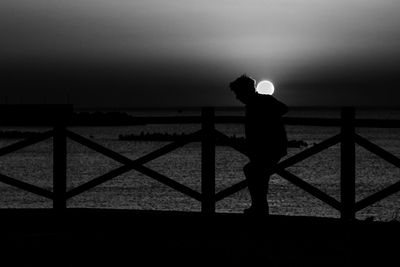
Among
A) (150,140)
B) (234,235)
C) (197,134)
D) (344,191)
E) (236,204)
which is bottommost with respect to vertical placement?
(234,235)

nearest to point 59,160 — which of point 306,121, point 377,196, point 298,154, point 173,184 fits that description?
point 173,184

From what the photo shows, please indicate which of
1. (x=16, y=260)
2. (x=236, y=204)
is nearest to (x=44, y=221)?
(x=16, y=260)

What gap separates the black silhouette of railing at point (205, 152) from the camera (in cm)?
898

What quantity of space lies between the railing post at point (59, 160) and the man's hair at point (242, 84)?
214 centimetres

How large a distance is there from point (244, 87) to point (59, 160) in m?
2.49

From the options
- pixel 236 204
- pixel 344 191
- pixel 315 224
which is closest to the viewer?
pixel 315 224

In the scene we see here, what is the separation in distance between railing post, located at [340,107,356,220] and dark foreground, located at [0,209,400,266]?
409mm

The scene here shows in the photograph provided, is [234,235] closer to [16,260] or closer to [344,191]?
[344,191]

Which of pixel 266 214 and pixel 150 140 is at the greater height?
pixel 150 140

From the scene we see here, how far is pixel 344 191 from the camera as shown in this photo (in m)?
9.08

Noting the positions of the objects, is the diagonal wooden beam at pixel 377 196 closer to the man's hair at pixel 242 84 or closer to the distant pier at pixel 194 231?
the distant pier at pixel 194 231

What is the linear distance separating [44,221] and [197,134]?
6.90ft

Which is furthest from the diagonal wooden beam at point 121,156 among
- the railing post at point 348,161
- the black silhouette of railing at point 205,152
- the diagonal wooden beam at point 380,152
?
the diagonal wooden beam at point 380,152

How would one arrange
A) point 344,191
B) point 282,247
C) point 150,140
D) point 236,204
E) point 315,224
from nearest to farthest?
point 282,247
point 315,224
point 344,191
point 236,204
point 150,140
